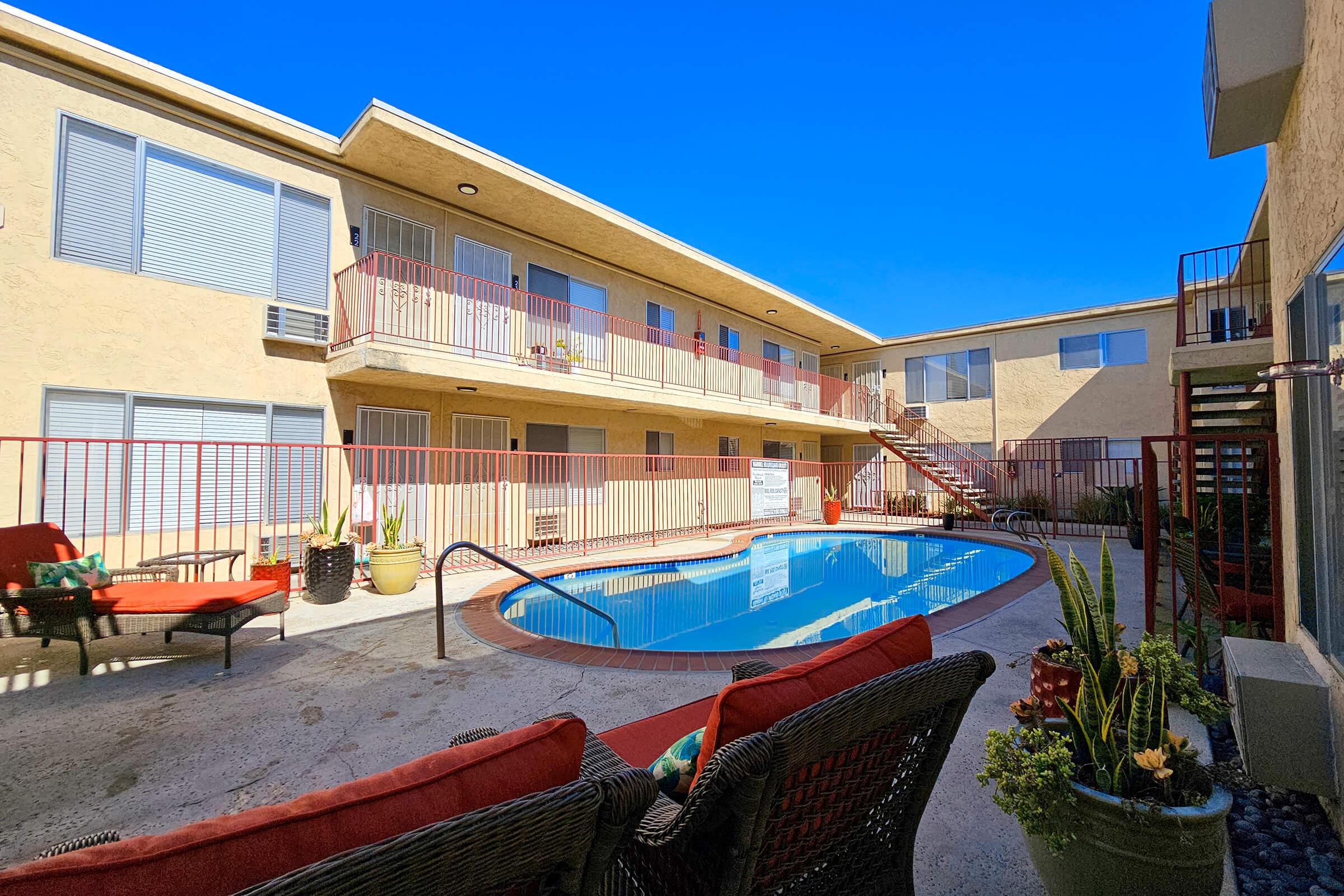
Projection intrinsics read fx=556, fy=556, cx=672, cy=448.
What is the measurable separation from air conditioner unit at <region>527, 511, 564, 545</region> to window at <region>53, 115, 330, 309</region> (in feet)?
17.2

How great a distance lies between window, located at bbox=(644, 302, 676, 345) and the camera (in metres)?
14.0

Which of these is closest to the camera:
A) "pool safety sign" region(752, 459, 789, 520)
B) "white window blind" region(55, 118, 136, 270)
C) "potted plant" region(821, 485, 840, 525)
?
"white window blind" region(55, 118, 136, 270)

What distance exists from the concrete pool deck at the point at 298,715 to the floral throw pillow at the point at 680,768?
4.04ft

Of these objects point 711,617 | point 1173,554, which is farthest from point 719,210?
point 1173,554

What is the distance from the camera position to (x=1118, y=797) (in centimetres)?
171

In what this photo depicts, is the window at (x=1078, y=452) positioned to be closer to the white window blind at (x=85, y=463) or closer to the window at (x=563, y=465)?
the window at (x=563, y=465)

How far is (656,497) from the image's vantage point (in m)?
13.6

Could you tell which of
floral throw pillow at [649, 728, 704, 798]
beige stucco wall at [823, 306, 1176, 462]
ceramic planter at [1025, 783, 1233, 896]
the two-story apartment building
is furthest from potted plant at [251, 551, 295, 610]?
beige stucco wall at [823, 306, 1176, 462]

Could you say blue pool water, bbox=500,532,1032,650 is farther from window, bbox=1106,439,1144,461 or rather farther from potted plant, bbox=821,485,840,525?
window, bbox=1106,439,1144,461

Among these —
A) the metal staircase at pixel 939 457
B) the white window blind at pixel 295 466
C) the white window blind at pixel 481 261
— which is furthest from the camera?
the metal staircase at pixel 939 457

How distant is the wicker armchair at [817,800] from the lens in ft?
4.00

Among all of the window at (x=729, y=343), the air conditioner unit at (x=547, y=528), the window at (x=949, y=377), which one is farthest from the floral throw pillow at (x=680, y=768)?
the window at (x=949, y=377)

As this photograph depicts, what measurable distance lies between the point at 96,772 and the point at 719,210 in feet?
98.7

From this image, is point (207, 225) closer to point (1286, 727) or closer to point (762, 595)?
point (762, 595)
